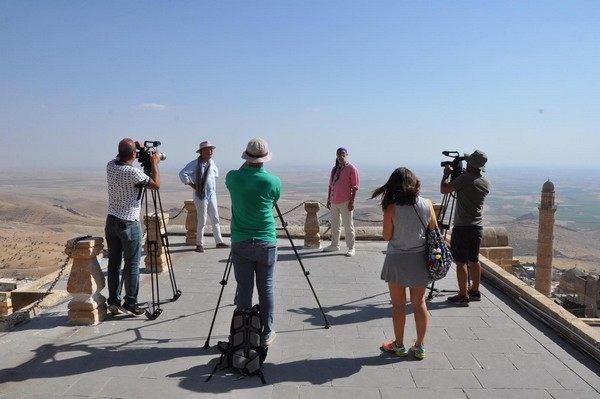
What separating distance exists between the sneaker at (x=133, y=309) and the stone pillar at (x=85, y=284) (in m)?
0.30

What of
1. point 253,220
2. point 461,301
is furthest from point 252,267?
point 461,301

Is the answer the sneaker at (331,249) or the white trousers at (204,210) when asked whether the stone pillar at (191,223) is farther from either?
the sneaker at (331,249)

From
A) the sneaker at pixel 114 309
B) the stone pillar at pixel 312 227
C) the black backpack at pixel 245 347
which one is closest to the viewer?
the black backpack at pixel 245 347

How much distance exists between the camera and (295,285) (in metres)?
6.73

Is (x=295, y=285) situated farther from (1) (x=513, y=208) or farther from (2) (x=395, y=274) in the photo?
(1) (x=513, y=208)

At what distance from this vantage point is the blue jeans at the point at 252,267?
418cm

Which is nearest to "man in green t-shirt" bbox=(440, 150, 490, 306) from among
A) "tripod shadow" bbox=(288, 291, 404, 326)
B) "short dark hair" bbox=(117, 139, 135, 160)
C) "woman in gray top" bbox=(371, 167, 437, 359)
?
"tripod shadow" bbox=(288, 291, 404, 326)

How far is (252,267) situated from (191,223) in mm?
5190

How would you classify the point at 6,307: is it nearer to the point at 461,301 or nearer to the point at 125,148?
the point at 125,148

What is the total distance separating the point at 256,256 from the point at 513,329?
3.05m

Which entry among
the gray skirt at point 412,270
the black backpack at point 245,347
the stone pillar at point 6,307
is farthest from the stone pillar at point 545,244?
the black backpack at point 245,347

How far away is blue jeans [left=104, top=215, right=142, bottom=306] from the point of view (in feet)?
16.8

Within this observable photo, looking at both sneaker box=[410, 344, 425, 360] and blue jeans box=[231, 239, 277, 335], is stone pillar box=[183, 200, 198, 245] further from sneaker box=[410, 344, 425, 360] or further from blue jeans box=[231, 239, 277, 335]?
sneaker box=[410, 344, 425, 360]

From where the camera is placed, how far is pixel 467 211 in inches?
222
